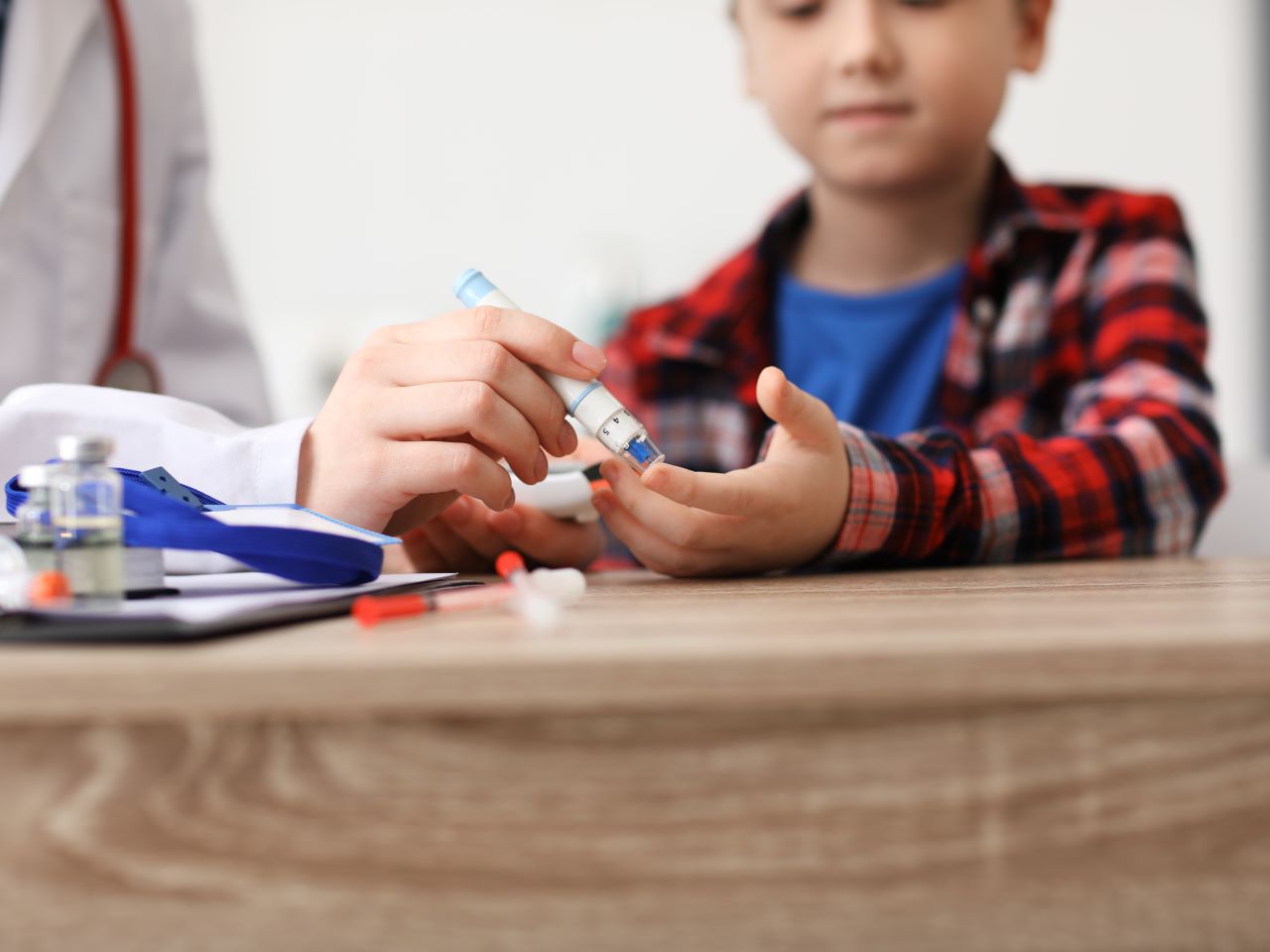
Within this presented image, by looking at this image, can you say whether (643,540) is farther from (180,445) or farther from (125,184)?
(125,184)

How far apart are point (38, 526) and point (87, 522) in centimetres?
3

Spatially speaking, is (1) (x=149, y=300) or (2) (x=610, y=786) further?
(1) (x=149, y=300)

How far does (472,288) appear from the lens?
58 cm

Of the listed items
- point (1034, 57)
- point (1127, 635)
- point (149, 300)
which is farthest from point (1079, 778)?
point (1034, 57)

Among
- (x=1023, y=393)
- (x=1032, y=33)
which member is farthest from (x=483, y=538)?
(x=1032, y=33)

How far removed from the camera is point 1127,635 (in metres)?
0.31

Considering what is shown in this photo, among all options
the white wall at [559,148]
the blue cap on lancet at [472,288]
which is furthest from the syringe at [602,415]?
the white wall at [559,148]

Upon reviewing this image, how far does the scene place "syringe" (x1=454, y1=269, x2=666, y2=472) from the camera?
0.56 metres

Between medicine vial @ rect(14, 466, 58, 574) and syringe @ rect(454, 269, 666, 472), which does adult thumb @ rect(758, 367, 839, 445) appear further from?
medicine vial @ rect(14, 466, 58, 574)

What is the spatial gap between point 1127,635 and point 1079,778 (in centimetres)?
4

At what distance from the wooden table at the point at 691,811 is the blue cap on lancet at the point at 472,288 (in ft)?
1.05

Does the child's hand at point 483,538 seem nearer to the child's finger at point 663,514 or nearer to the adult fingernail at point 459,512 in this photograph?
the adult fingernail at point 459,512

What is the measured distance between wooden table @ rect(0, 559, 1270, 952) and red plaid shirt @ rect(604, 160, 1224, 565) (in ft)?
1.16

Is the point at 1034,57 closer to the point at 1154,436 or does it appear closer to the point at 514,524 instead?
the point at 1154,436
